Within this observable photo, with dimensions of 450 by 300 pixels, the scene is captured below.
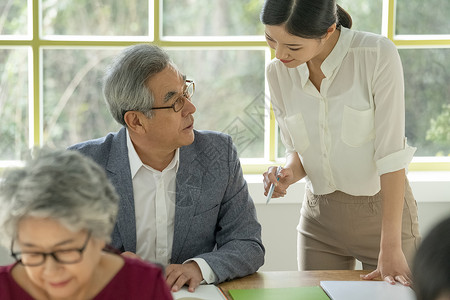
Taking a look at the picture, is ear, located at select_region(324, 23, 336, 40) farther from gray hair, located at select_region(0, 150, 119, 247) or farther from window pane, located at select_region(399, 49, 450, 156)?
window pane, located at select_region(399, 49, 450, 156)

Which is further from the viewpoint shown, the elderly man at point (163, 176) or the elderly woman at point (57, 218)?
the elderly man at point (163, 176)

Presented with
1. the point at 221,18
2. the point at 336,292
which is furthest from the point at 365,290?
the point at 221,18

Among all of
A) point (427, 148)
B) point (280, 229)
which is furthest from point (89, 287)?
point (427, 148)

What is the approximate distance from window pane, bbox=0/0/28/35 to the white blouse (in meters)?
1.46

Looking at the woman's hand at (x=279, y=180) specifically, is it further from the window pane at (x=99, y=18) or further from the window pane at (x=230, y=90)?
the window pane at (x=99, y=18)

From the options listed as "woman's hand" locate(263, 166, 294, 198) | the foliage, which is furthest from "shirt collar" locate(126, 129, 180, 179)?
the foliage

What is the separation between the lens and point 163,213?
2266 mm

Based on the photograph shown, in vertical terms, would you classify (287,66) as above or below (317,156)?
above

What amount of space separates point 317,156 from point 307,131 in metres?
0.09

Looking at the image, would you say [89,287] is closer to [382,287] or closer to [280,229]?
[382,287]

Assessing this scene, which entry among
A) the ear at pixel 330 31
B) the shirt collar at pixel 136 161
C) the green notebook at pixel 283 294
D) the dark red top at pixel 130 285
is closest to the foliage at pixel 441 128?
the ear at pixel 330 31

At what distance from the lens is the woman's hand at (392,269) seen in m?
2.05

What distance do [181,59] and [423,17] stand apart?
1.22 metres

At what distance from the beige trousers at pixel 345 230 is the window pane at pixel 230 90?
3.47ft
